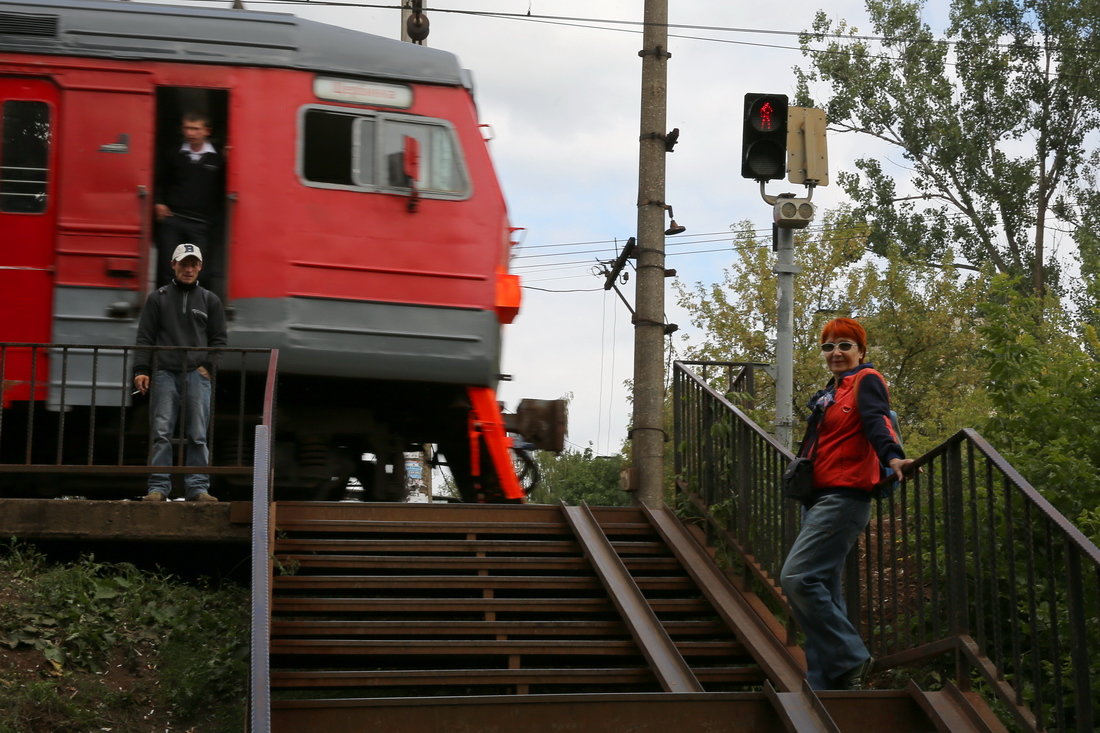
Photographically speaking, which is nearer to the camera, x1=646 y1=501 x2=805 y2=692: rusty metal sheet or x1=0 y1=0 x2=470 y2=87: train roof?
x1=646 y1=501 x2=805 y2=692: rusty metal sheet

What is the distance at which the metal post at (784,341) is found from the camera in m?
9.40

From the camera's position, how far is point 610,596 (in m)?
7.46

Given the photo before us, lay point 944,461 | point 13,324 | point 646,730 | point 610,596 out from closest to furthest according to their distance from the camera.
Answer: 1. point 646,730
2. point 944,461
3. point 610,596
4. point 13,324

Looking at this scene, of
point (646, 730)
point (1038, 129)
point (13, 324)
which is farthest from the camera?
point (1038, 129)

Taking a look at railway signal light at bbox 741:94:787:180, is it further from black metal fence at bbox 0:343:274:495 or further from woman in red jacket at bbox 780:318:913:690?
woman in red jacket at bbox 780:318:913:690

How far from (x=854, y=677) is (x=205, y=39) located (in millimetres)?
6109

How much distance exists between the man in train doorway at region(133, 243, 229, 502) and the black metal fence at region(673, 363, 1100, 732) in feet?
9.97

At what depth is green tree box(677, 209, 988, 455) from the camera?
104ft

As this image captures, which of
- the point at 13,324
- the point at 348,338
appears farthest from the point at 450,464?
the point at 13,324

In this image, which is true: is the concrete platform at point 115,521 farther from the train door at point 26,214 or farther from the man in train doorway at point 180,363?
the train door at point 26,214

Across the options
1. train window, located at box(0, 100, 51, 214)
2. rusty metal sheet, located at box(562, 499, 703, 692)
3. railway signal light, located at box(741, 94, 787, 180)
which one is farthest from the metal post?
train window, located at box(0, 100, 51, 214)

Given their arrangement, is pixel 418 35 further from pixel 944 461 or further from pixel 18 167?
pixel 944 461

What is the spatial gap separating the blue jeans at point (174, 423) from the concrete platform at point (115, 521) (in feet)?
0.68

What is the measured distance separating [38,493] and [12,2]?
10.5ft
